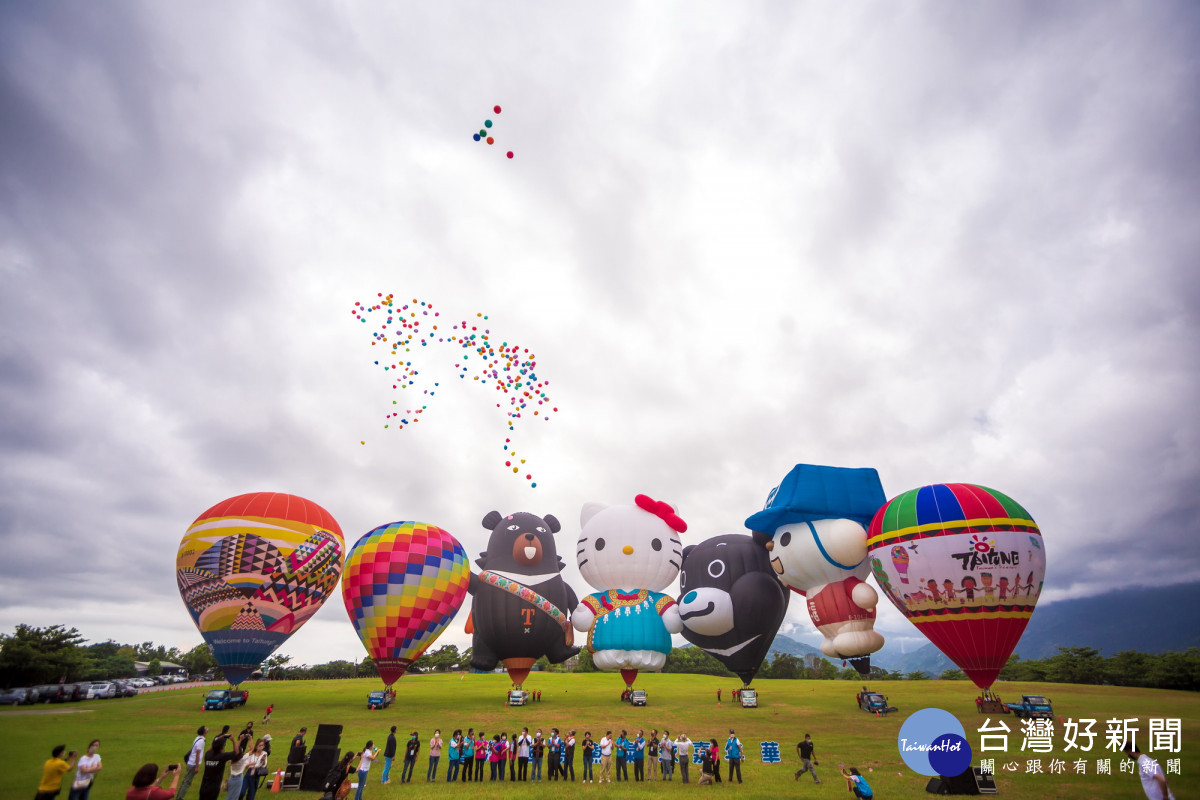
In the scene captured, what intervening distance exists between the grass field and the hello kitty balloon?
177cm

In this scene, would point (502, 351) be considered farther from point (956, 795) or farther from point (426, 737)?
point (956, 795)

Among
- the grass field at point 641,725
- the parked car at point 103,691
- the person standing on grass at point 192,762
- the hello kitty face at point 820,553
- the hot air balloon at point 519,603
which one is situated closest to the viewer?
the person standing on grass at point 192,762

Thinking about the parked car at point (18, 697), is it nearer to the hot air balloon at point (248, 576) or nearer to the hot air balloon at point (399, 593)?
the hot air balloon at point (248, 576)

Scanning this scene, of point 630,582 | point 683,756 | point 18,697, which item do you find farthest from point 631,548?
point 18,697

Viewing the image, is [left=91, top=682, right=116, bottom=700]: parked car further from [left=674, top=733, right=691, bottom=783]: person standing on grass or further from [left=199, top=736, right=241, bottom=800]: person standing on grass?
[left=674, top=733, right=691, bottom=783]: person standing on grass

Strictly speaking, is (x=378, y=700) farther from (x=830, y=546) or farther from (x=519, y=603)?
(x=830, y=546)

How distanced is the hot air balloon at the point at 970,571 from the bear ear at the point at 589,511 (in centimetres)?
1000

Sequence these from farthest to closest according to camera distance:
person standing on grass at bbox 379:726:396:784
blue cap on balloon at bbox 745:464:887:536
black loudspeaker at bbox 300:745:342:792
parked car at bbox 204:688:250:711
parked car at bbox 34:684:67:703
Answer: parked car at bbox 34:684:67:703 → blue cap on balloon at bbox 745:464:887:536 → parked car at bbox 204:688:250:711 → person standing on grass at bbox 379:726:396:784 → black loudspeaker at bbox 300:745:342:792

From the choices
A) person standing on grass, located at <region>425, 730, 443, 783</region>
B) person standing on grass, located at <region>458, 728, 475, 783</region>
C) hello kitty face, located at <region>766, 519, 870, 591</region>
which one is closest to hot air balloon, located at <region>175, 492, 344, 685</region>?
person standing on grass, located at <region>425, 730, 443, 783</region>

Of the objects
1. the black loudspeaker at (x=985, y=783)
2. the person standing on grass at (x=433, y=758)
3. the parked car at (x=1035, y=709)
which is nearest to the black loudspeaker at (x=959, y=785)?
the black loudspeaker at (x=985, y=783)

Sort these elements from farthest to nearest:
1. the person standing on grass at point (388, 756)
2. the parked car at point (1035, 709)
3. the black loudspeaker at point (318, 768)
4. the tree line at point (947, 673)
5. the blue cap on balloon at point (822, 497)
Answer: the tree line at point (947, 673)
the blue cap on balloon at point (822, 497)
the parked car at point (1035, 709)
the person standing on grass at point (388, 756)
the black loudspeaker at point (318, 768)

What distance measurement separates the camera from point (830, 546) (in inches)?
682

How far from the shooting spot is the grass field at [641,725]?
9.78 m

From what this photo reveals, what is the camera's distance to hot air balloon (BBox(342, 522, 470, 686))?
17562mm
